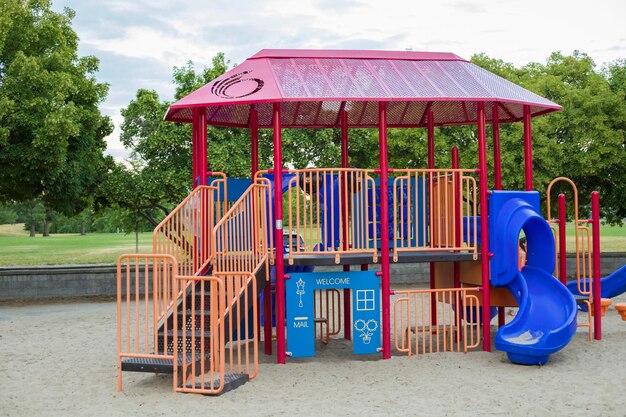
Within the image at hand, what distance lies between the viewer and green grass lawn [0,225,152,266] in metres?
51.8

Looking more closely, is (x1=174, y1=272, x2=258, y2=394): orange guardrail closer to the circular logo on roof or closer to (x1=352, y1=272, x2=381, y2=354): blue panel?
(x1=352, y1=272, x2=381, y2=354): blue panel

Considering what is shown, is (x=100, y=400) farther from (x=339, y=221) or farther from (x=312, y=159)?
(x=312, y=159)

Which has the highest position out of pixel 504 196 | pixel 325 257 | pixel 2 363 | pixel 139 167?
pixel 139 167

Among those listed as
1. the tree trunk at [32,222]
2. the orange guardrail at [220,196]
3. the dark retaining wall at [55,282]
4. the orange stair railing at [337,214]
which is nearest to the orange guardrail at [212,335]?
the orange stair railing at [337,214]

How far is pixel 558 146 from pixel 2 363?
53.1 ft

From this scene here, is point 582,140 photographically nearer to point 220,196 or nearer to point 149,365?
point 220,196

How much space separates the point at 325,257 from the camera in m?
9.85

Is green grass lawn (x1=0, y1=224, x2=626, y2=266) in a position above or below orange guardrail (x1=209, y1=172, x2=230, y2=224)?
below

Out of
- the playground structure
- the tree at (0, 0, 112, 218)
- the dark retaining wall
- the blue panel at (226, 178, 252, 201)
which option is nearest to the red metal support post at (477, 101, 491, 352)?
the playground structure

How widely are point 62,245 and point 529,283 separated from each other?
198 ft

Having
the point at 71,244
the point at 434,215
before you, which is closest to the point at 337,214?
the point at 434,215

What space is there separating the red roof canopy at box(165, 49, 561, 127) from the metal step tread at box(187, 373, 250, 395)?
354cm

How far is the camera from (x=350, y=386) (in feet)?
28.1

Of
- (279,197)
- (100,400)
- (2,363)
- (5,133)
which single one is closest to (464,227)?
(279,197)
